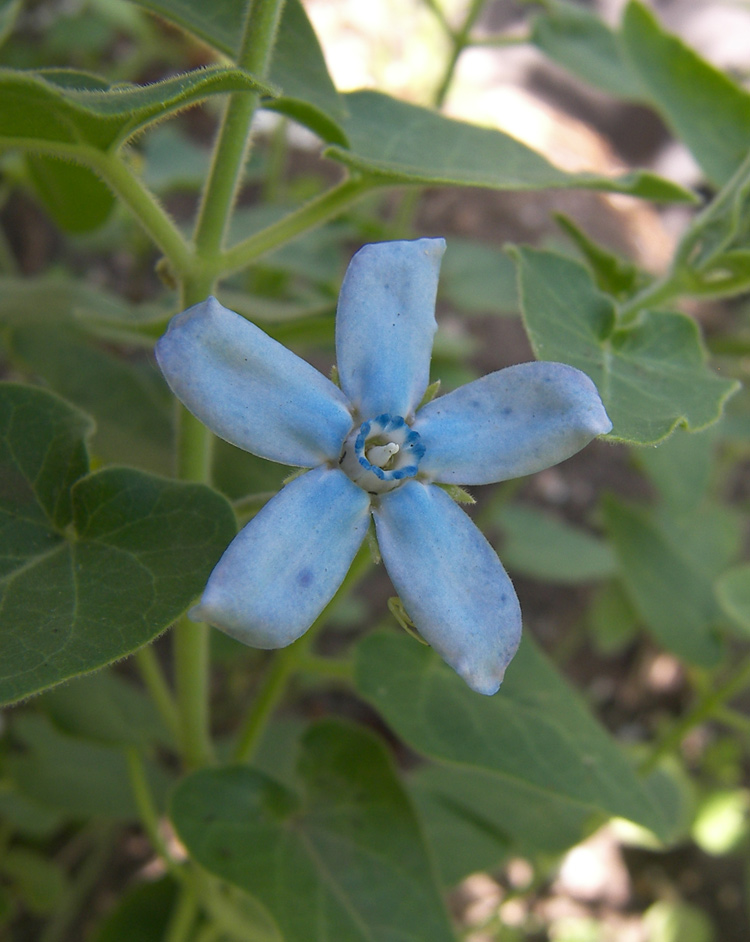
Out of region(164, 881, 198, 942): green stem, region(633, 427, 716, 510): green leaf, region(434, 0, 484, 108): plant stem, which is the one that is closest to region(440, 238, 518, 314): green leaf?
region(434, 0, 484, 108): plant stem

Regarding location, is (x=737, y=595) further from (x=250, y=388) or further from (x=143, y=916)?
(x=143, y=916)

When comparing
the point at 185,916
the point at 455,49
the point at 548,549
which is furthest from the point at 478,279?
the point at 185,916

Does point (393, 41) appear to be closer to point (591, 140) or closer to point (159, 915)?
point (591, 140)

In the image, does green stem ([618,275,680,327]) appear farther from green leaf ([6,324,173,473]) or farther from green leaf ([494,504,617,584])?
green leaf ([494,504,617,584])

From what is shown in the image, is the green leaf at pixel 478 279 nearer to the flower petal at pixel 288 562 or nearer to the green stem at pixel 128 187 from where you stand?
the green stem at pixel 128 187

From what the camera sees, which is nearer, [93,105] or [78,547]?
[93,105]

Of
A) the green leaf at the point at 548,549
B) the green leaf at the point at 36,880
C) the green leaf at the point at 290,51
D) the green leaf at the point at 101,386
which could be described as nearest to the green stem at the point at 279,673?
the green leaf at the point at 101,386
